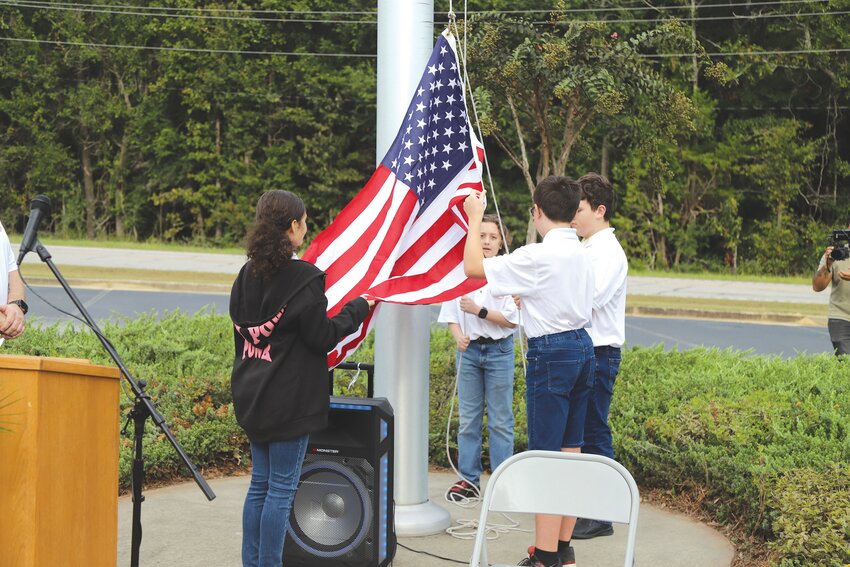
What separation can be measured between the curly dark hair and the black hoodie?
0.23 feet

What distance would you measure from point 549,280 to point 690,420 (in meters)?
2.30

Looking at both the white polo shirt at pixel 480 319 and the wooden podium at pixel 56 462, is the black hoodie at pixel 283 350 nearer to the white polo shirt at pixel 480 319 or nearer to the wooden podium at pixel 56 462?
the wooden podium at pixel 56 462

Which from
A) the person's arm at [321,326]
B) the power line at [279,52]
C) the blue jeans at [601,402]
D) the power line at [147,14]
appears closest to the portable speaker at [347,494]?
the person's arm at [321,326]

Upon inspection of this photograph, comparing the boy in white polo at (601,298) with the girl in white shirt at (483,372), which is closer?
the boy in white polo at (601,298)

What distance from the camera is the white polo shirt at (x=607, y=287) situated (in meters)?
5.59

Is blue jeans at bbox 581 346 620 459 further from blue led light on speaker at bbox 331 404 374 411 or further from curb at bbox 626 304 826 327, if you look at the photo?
curb at bbox 626 304 826 327

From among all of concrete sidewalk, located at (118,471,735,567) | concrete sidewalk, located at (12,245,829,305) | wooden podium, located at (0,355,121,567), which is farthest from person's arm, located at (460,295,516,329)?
concrete sidewalk, located at (12,245,829,305)

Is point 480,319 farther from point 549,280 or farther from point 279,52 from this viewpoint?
point 279,52

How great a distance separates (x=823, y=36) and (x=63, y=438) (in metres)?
33.7

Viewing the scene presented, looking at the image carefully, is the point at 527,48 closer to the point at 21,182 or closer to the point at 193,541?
the point at 193,541

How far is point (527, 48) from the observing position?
12.0m

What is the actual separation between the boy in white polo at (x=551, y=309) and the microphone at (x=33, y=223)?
1.99 meters

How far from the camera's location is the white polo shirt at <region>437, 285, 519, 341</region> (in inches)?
246

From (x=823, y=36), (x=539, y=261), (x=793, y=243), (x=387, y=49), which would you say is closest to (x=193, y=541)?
(x=539, y=261)
